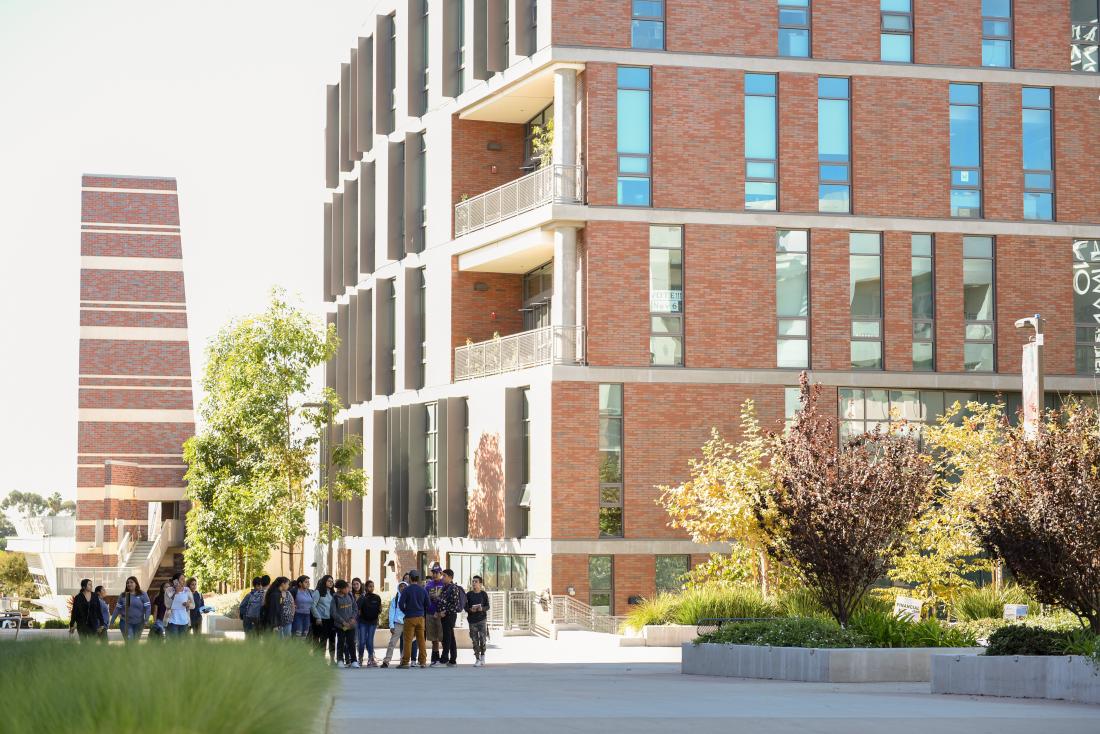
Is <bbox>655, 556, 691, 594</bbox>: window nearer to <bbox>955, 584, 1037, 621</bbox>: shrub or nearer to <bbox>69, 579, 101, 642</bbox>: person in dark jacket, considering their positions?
<bbox>955, 584, 1037, 621</bbox>: shrub

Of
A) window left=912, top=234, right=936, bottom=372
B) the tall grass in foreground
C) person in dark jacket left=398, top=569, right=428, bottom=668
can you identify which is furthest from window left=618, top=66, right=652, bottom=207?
the tall grass in foreground

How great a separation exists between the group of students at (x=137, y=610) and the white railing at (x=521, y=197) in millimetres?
15316

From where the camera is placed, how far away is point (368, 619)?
27156 millimetres

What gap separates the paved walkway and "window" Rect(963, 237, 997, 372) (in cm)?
1930

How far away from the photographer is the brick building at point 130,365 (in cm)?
7075

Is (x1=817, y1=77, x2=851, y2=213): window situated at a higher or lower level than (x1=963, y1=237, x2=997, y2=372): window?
higher

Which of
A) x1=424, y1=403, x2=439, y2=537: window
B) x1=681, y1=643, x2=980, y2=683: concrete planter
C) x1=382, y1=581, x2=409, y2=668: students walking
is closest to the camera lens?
x1=681, y1=643, x2=980, y2=683: concrete planter

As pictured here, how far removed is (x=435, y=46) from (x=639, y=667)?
2527 cm

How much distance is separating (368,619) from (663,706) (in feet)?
36.3

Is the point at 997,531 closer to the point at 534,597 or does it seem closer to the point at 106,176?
the point at 534,597

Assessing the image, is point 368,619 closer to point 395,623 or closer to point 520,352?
point 395,623

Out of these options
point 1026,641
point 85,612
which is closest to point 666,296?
point 85,612

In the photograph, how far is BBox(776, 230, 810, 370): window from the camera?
40.4 metres

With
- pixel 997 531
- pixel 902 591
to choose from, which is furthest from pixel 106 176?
pixel 997 531
